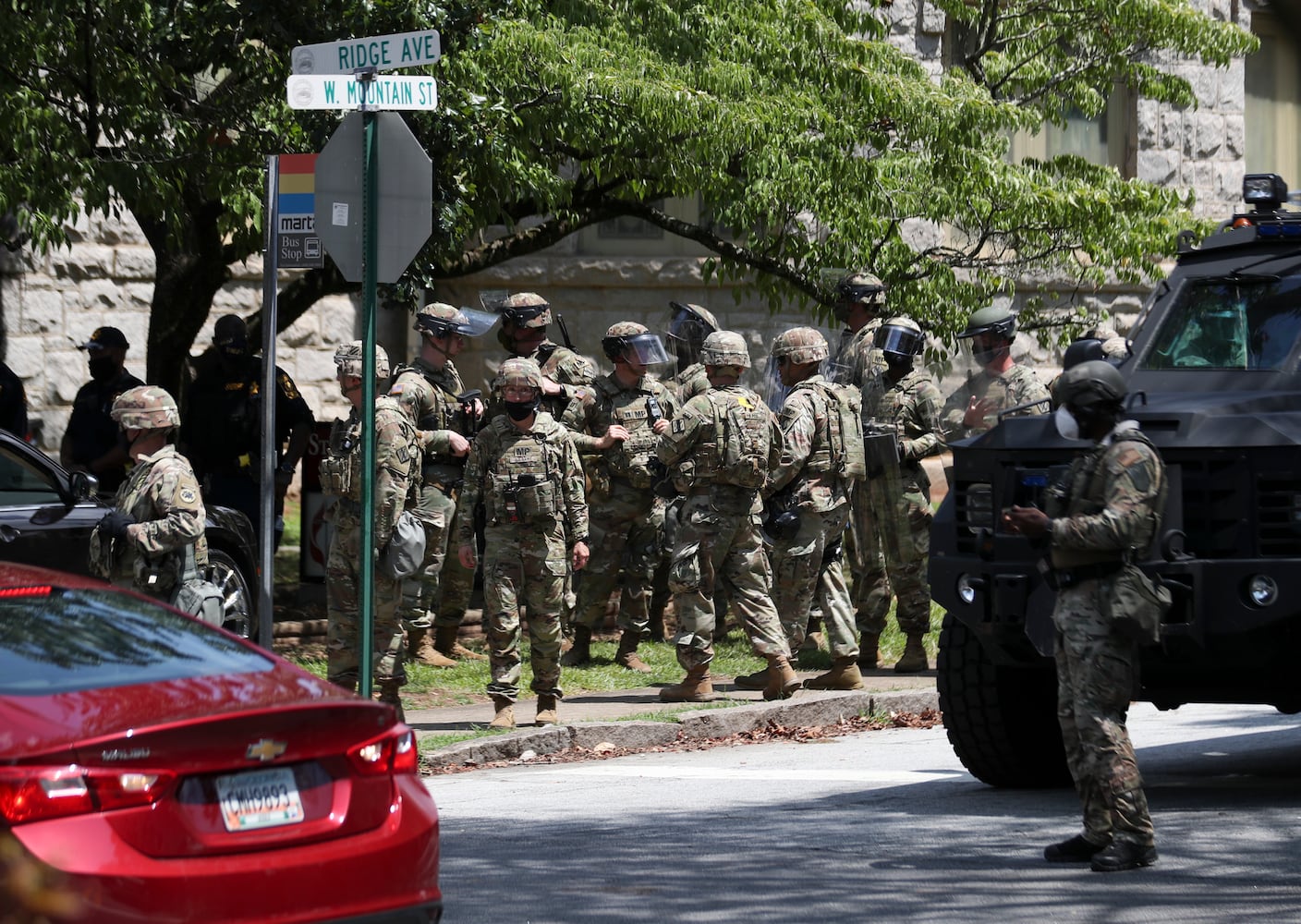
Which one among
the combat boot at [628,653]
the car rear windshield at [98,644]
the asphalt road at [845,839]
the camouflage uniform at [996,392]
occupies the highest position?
the camouflage uniform at [996,392]

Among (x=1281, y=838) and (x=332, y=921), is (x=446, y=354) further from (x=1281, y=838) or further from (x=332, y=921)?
(x=332, y=921)

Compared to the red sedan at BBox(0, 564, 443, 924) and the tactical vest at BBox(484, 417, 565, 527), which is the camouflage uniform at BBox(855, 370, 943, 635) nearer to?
the tactical vest at BBox(484, 417, 565, 527)

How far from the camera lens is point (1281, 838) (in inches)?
305

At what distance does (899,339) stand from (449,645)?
366cm

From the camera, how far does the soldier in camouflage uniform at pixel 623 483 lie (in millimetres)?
13469

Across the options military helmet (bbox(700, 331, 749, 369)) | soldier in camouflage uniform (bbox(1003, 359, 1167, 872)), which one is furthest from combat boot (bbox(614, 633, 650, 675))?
soldier in camouflage uniform (bbox(1003, 359, 1167, 872))

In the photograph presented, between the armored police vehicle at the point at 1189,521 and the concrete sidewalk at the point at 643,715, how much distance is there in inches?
93.0

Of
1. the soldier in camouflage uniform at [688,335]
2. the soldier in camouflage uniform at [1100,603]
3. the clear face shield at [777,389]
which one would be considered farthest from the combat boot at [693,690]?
the soldier in camouflage uniform at [1100,603]

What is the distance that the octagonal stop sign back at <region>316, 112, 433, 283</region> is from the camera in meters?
9.33

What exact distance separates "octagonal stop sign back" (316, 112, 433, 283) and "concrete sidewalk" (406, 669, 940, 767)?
2.60m

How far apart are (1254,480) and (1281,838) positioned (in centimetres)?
139

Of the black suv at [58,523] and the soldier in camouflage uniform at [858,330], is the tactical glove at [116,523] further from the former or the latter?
the soldier in camouflage uniform at [858,330]

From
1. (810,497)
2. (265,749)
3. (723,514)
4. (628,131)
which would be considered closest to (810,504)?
(810,497)

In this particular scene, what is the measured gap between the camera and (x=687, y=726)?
1124cm
